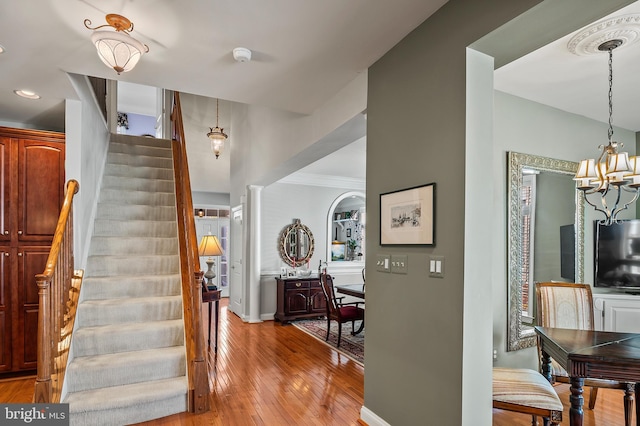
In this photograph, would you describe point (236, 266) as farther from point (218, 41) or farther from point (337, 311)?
point (218, 41)

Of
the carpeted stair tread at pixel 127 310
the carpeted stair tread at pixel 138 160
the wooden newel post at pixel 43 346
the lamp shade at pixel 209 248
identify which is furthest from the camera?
the carpeted stair tread at pixel 138 160

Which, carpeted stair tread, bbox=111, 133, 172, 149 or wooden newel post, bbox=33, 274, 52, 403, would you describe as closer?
wooden newel post, bbox=33, 274, 52, 403

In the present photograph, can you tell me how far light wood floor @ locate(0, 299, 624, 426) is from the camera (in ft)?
9.09

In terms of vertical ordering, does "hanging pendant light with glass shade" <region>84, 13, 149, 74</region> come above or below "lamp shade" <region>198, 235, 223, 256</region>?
above

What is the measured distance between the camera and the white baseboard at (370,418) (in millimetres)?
2485

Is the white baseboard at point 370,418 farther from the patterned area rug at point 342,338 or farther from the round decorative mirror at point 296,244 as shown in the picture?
the round decorative mirror at point 296,244

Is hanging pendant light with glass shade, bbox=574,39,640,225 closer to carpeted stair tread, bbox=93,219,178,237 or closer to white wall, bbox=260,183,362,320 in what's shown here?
carpeted stair tread, bbox=93,219,178,237

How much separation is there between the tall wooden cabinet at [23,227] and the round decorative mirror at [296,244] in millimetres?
3632

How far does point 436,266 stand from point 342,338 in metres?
3.49

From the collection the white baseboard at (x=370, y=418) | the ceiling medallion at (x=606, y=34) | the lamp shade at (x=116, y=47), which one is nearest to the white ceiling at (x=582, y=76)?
the ceiling medallion at (x=606, y=34)

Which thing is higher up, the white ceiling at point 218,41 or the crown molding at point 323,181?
the white ceiling at point 218,41

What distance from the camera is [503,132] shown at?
10.8 ft

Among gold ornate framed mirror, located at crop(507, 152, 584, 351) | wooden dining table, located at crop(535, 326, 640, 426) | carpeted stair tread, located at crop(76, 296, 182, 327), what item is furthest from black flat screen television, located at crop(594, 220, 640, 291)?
carpeted stair tread, located at crop(76, 296, 182, 327)

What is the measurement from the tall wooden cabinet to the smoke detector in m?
2.50
